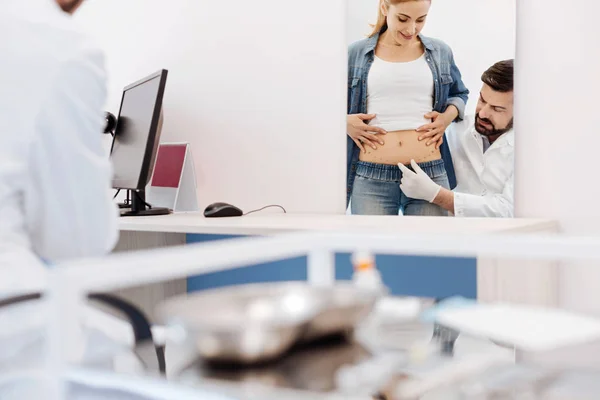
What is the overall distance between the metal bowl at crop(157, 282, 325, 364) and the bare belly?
1.54 m

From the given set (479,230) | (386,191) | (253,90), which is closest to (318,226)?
(479,230)

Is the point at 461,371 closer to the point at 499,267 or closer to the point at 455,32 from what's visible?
the point at 499,267

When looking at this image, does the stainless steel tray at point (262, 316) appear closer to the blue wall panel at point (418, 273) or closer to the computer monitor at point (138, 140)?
the blue wall panel at point (418, 273)

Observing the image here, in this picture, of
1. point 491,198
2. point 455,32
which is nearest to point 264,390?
point 491,198

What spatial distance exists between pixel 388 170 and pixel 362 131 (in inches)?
6.5

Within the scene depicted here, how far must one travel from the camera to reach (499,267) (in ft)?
4.85

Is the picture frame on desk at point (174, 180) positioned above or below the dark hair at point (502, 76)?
below

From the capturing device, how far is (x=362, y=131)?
→ 2.22 metres

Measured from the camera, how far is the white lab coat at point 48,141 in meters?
1.02

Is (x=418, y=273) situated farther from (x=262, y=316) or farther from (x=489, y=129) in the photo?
(x=262, y=316)

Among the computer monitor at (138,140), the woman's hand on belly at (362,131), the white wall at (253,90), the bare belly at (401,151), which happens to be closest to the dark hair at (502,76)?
the bare belly at (401,151)

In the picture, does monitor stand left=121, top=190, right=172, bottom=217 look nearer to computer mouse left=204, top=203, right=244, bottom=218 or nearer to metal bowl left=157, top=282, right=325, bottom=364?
computer mouse left=204, top=203, right=244, bottom=218

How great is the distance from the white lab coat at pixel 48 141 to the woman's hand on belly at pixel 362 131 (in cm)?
121

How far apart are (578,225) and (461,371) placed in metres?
1.57
